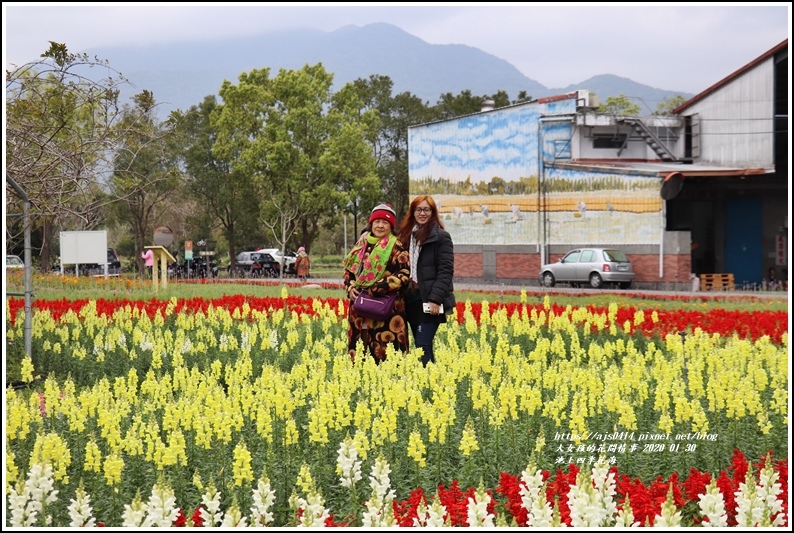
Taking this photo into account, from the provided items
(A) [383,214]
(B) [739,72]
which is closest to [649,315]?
(A) [383,214]

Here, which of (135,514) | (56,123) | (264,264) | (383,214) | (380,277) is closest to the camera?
(135,514)

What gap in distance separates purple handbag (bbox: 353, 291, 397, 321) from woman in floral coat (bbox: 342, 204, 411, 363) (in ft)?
0.19

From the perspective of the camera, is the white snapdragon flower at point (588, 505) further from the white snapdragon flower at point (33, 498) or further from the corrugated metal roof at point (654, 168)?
the corrugated metal roof at point (654, 168)

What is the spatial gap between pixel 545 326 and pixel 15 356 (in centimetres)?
725

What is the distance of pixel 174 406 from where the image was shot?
21.5 ft

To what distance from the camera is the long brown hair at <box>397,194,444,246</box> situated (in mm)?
9291

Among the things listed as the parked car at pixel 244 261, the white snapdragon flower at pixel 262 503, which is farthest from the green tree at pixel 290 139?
the white snapdragon flower at pixel 262 503

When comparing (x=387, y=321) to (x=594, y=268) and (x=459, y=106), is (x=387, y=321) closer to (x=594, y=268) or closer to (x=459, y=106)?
(x=594, y=268)

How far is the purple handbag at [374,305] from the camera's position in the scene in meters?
9.25

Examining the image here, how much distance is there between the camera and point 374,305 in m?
9.24

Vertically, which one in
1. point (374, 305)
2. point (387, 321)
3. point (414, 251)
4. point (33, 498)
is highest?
point (414, 251)

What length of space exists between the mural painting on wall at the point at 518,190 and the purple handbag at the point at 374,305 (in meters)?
21.4

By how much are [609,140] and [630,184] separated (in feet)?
14.7

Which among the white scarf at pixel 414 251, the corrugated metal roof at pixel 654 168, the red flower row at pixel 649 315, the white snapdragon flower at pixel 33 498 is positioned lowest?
the white snapdragon flower at pixel 33 498
